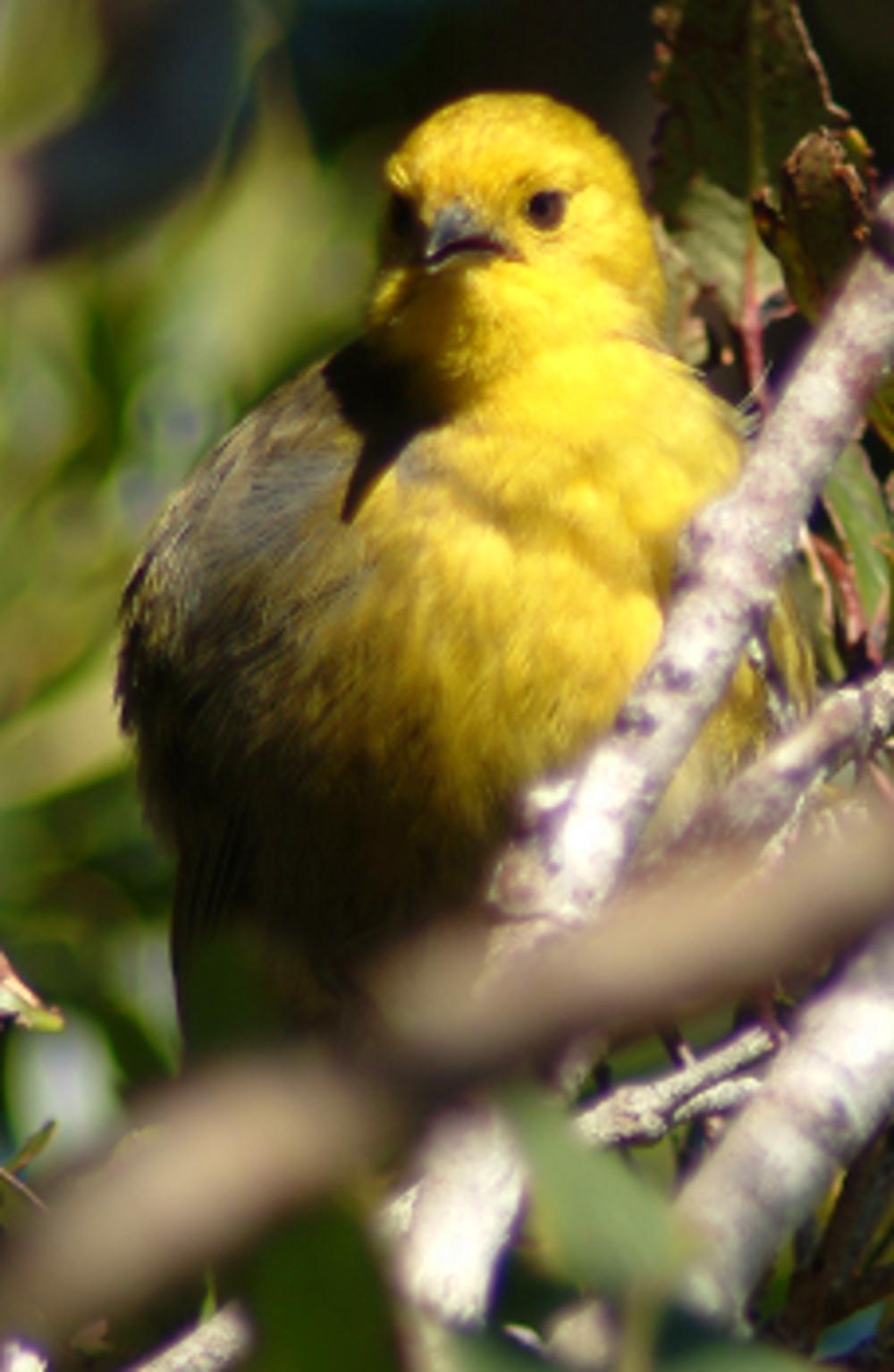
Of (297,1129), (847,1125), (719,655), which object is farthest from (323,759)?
(297,1129)

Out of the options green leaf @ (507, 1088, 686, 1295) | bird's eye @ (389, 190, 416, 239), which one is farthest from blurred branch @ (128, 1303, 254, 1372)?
bird's eye @ (389, 190, 416, 239)

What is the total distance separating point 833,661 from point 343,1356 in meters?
2.29

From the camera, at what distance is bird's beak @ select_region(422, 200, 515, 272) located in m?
3.71

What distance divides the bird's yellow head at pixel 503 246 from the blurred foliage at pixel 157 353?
0.28 meters

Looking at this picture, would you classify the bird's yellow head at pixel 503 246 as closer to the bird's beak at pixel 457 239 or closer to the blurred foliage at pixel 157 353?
the bird's beak at pixel 457 239

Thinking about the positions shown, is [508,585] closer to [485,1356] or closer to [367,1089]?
[485,1356]

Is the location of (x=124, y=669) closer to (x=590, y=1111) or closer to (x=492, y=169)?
(x=492, y=169)

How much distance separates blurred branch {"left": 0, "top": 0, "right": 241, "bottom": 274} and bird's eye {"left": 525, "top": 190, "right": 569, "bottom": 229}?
2.31ft

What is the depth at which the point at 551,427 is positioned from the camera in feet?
12.0

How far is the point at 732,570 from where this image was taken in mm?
2047

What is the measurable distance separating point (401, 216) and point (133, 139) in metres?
0.56

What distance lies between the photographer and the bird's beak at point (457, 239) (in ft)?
12.2

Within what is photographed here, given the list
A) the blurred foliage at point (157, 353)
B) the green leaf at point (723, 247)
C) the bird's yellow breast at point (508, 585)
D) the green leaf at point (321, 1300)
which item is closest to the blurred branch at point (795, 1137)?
the green leaf at point (321, 1300)

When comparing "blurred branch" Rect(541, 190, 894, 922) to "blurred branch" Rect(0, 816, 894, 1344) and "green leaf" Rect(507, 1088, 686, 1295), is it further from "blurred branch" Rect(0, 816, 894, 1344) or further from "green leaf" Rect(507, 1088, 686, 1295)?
"blurred branch" Rect(0, 816, 894, 1344)
